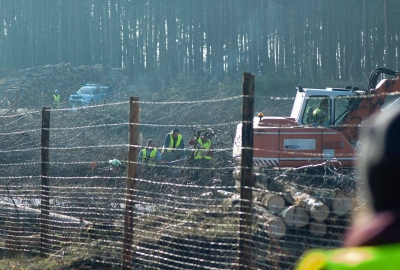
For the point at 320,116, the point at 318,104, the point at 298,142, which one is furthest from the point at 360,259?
the point at 318,104

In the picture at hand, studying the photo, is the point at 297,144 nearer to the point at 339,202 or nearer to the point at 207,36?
the point at 339,202

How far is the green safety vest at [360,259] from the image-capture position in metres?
1.40

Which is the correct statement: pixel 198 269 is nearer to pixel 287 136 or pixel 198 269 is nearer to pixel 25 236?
pixel 25 236

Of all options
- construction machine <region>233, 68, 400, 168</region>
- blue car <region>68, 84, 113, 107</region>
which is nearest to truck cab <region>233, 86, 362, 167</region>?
construction machine <region>233, 68, 400, 168</region>

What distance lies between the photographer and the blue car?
101 feet

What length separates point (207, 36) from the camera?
4525 cm

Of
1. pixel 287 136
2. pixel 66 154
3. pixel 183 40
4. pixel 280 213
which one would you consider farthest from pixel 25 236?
pixel 183 40

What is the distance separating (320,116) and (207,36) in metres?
32.3

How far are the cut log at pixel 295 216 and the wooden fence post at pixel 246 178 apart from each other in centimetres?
99

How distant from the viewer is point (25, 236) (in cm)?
918

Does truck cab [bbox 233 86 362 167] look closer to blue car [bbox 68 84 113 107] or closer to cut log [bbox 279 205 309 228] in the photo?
cut log [bbox 279 205 309 228]

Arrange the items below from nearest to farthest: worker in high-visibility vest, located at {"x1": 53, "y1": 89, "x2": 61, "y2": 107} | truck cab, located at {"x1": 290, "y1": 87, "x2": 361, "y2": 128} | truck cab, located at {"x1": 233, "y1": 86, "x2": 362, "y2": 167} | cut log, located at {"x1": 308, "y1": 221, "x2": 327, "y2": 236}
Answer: cut log, located at {"x1": 308, "y1": 221, "x2": 327, "y2": 236}, truck cab, located at {"x1": 233, "y1": 86, "x2": 362, "y2": 167}, truck cab, located at {"x1": 290, "y1": 87, "x2": 361, "y2": 128}, worker in high-visibility vest, located at {"x1": 53, "y1": 89, "x2": 61, "y2": 107}

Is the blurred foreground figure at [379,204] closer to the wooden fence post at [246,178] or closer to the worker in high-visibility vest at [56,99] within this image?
the wooden fence post at [246,178]

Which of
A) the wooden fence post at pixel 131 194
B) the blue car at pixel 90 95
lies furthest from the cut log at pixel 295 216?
the blue car at pixel 90 95
